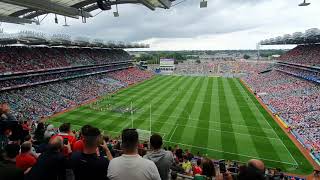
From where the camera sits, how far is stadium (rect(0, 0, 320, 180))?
13.5 feet

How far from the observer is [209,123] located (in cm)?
3212

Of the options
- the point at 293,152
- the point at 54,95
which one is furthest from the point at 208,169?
the point at 54,95

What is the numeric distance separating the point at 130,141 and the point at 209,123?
1164 inches

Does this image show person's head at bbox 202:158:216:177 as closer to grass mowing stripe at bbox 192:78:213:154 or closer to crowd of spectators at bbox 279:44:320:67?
grass mowing stripe at bbox 192:78:213:154

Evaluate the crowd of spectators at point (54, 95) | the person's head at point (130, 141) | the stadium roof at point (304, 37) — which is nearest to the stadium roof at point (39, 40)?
the crowd of spectators at point (54, 95)

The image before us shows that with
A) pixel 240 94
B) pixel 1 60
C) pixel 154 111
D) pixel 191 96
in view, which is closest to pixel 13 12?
pixel 1 60

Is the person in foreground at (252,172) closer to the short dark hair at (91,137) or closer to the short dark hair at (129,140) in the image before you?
the short dark hair at (129,140)

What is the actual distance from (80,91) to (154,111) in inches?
719

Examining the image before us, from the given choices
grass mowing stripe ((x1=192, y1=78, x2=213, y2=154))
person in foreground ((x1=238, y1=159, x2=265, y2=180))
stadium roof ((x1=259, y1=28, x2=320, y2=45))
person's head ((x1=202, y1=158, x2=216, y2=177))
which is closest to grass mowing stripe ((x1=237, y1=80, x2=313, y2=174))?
grass mowing stripe ((x1=192, y1=78, x2=213, y2=154))

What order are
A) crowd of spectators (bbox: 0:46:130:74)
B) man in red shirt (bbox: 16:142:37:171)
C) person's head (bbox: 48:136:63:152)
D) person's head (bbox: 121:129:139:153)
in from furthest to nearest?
crowd of spectators (bbox: 0:46:130:74)
man in red shirt (bbox: 16:142:37:171)
person's head (bbox: 48:136:63:152)
person's head (bbox: 121:129:139:153)

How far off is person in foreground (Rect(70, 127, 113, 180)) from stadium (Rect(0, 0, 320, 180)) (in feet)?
0.05

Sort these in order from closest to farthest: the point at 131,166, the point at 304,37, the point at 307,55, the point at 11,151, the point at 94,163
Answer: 1. the point at 131,166
2. the point at 94,163
3. the point at 11,151
4. the point at 304,37
5. the point at 307,55

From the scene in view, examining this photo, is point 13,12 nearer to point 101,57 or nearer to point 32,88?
point 32,88

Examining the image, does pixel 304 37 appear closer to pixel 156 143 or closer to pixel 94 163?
pixel 156 143
